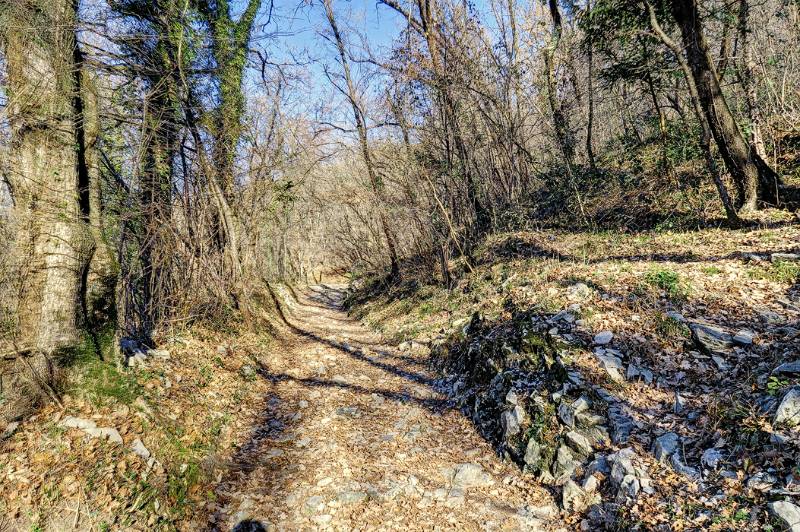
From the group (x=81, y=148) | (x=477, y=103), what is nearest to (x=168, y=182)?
(x=81, y=148)

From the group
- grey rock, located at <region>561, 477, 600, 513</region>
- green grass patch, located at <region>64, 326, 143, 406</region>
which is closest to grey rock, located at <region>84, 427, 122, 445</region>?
green grass patch, located at <region>64, 326, 143, 406</region>

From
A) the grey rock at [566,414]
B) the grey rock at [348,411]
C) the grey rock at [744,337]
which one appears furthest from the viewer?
the grey rock at [348,411]

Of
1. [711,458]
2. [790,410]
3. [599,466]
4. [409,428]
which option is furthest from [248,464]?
[790,410]

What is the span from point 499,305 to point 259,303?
7175 millimetres

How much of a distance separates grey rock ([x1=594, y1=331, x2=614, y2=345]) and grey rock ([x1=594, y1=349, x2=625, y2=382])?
0.18 metres

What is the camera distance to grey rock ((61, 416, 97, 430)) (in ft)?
11.9

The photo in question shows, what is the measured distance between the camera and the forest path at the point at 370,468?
3.67m

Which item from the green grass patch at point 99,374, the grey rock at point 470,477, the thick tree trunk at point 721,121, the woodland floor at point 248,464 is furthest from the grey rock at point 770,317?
the green grass patch at point 99,374

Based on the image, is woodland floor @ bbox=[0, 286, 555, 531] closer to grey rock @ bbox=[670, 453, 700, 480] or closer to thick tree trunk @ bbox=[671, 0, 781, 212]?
grey rock @ bbox=[670, 453, 700, 480]

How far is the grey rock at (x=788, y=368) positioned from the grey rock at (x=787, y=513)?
57.6 inches

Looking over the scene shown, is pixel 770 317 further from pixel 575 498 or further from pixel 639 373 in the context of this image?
pixel 575 498

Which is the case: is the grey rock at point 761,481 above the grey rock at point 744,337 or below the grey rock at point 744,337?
below

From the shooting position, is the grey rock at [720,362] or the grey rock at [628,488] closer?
the grey rock at [628,488]

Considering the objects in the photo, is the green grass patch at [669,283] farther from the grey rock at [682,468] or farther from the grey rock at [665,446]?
the grey rock at [682,468]
